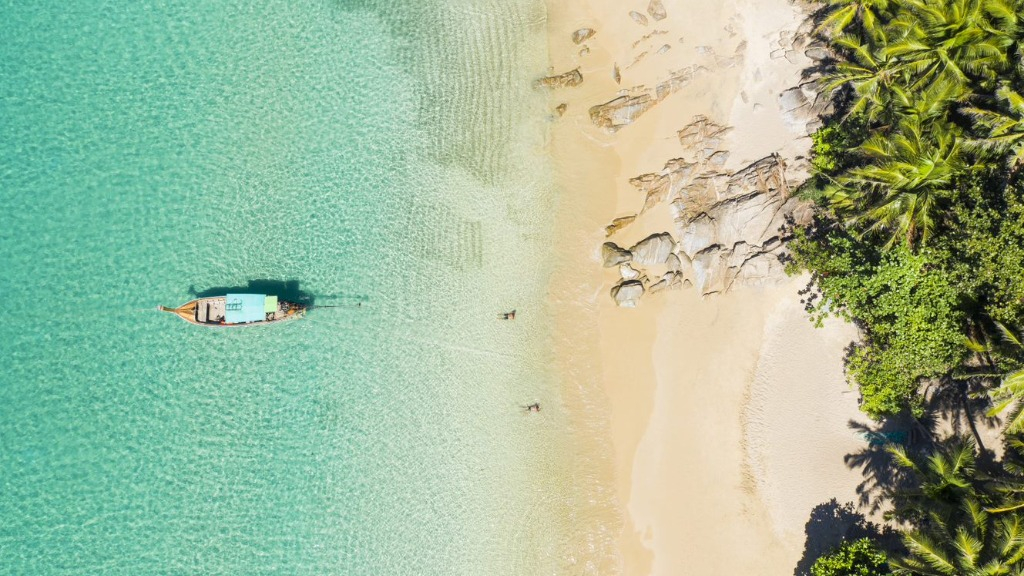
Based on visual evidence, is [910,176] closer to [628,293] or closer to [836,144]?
Result: [836,144]

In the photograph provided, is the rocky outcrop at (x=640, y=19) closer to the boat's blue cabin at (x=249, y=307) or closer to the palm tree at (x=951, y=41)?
the palm tree at (x=951, y=41)

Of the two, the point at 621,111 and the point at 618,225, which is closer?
the point at 618,225

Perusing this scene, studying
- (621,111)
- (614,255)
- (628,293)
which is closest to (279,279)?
(614,255)

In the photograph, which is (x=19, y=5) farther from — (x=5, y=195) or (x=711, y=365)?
(x=711, y=365)

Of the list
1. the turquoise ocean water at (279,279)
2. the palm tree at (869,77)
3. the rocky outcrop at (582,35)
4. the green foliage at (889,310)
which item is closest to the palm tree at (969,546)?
the green foliage at (889,310)

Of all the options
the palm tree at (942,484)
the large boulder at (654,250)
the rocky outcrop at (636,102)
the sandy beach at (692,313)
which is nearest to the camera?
the palm tree at (942,484)

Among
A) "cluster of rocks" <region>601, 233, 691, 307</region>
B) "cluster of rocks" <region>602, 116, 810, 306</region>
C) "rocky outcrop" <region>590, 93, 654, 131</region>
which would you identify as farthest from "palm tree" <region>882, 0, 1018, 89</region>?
"cluster of rocks" <region>601, 233, 691, 307</region>

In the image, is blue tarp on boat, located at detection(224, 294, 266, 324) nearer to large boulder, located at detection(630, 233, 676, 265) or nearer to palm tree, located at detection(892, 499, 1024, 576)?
large boulder, located at detection(630, 233, 676, 265)
